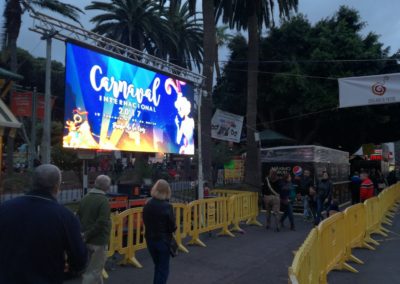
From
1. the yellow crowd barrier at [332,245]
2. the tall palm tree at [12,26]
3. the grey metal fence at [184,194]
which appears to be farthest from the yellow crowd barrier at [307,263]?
the tall palm tree at [12,26]

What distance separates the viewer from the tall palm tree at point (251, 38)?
21.8 metres

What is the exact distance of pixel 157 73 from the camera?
41.3ft

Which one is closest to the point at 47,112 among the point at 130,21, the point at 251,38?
the point at 251,38

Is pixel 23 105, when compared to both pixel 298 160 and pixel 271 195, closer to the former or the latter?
pixel 271 195

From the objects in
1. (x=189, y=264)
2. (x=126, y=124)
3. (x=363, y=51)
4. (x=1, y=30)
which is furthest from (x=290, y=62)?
(x=189, y=264)

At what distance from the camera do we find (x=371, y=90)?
17750 mm

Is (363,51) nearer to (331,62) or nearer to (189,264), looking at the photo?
(331,62)

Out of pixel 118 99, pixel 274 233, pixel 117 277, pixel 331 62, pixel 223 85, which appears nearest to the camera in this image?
pixel 117 277

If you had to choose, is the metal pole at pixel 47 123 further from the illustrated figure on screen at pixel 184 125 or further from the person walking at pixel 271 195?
the person walking at pixel 271 195

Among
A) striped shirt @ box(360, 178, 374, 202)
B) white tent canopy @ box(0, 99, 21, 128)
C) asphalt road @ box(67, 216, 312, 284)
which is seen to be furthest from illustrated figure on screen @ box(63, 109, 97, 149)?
striped shirt @ box(360, 178, 374, 202)

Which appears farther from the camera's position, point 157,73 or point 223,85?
point 223,85

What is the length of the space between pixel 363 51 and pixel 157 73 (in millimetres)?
21762

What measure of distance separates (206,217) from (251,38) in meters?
12.9

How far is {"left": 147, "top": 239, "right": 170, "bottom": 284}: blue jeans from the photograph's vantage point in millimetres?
6293
